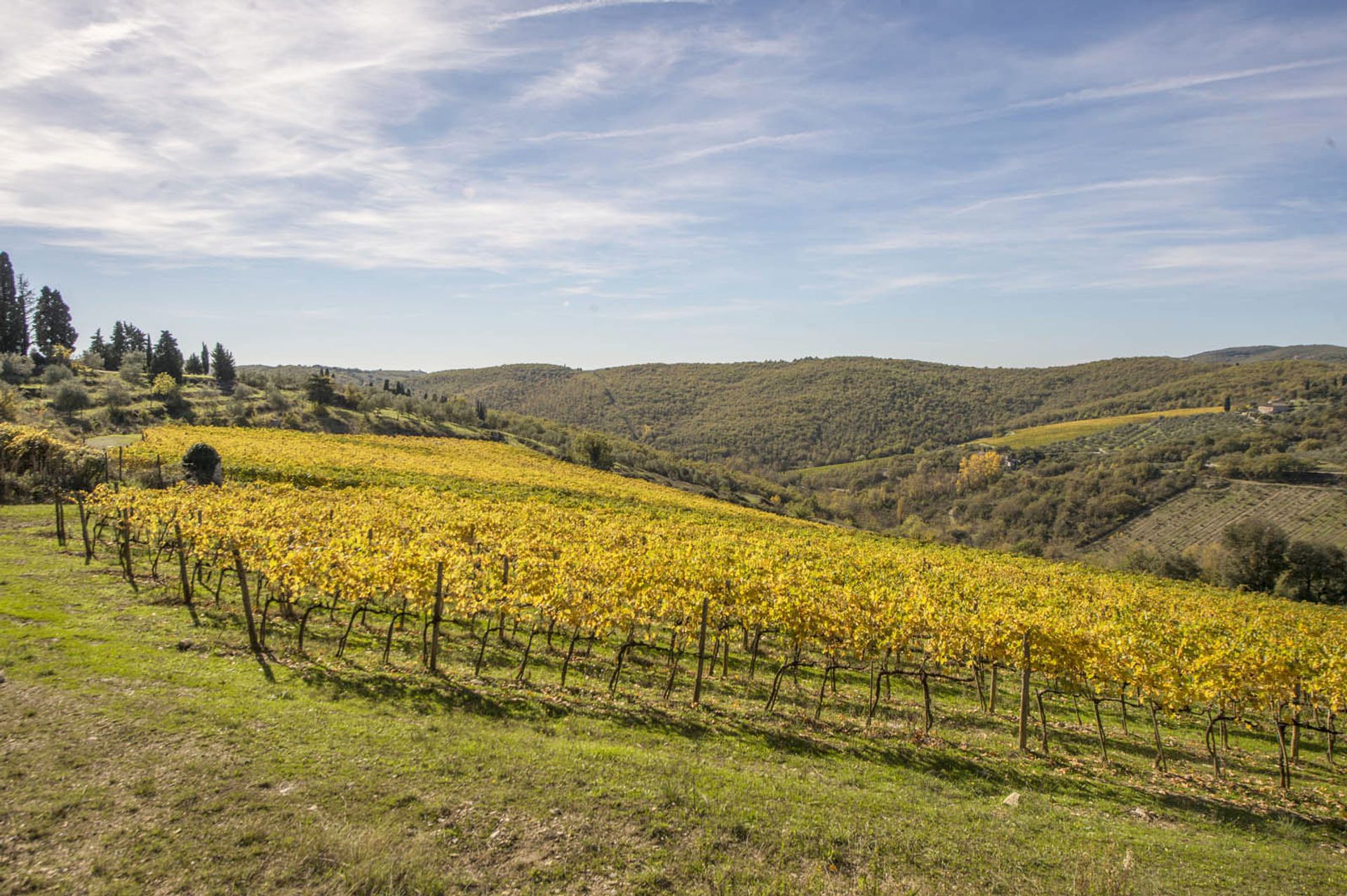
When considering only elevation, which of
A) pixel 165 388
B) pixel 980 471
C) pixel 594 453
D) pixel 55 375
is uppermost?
pixel 55 375

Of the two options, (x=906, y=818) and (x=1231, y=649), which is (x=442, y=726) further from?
(x=1231, y=649)

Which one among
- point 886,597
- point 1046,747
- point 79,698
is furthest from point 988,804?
point 79,698

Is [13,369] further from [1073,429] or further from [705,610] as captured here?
[1073,429]

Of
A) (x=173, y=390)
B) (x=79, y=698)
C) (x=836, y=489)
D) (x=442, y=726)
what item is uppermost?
Result: (x=173, y=390)

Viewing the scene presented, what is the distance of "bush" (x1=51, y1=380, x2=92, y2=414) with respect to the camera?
63531 mm

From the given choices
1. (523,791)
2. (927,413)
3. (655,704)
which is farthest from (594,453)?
(927,413)

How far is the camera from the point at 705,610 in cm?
1567

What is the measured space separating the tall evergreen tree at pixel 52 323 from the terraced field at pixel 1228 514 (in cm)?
16969

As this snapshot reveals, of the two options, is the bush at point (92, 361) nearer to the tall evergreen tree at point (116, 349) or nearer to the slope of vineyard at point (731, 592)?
the tall evergreen tree at point (116, 349)

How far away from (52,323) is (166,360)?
26.6 metres

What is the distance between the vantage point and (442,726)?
11.9 meters

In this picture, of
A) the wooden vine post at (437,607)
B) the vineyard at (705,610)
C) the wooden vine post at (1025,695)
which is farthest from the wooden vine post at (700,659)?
the wooden vine post at (1025,695)

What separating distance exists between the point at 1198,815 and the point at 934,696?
25.1 feet

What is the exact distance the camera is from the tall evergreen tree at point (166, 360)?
298 ft
